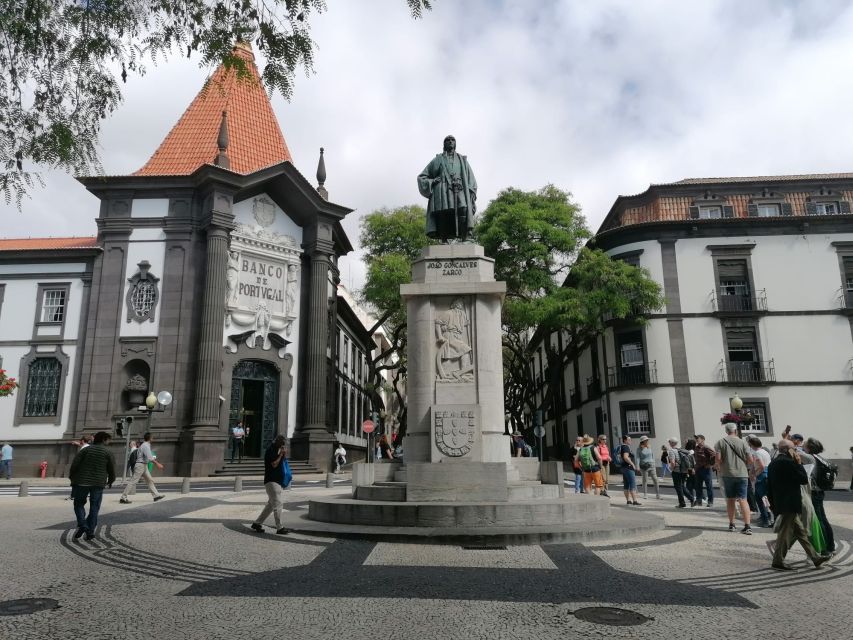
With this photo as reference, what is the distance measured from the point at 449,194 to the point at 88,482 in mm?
7818

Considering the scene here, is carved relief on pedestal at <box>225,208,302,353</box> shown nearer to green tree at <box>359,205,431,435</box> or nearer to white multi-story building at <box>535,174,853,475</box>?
green tree at <box>359,205,431,435</box>

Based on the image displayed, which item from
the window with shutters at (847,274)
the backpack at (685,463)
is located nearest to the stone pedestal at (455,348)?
the backpack at (685,463)

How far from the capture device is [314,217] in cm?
3077

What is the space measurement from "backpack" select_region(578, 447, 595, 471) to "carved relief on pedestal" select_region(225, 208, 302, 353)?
1773 centimetres

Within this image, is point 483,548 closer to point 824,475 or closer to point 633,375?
point 824,475

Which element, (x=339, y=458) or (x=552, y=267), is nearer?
(x=552, y=267)

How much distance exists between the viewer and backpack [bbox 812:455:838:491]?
7.01m

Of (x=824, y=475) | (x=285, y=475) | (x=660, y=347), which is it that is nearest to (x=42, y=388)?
(x=285, y=475)

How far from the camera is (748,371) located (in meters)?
29.7

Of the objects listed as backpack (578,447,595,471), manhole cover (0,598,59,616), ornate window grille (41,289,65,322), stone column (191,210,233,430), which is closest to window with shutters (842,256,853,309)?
backpack (578,447,595,471)

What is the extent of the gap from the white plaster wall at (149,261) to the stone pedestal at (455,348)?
64.3 ft

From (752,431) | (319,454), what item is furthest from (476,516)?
(752,431)

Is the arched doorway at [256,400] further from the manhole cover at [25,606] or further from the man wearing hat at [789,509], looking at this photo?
the man wearing hat at [789,509]

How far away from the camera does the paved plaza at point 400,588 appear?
14.2 ft
